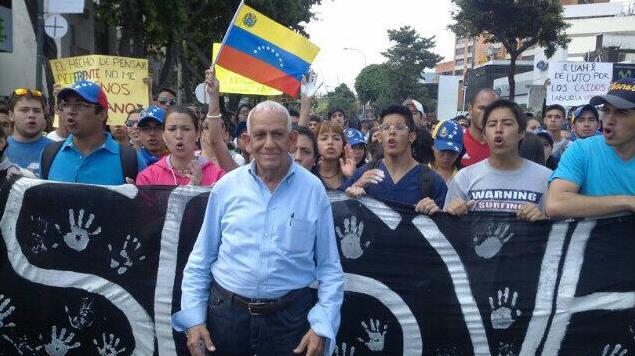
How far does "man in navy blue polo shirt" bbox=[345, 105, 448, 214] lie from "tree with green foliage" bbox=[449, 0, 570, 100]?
91.1 feet

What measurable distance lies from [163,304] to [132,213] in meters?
0.52

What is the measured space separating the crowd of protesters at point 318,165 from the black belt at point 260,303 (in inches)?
0.6

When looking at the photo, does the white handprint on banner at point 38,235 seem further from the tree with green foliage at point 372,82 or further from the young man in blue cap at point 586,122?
the tree with green foliage at point 372,82

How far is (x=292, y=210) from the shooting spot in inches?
109

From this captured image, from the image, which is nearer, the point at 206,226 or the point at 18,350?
the point at 206,226

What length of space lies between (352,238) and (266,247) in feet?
3.29

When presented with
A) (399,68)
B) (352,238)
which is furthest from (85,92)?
(399,68)

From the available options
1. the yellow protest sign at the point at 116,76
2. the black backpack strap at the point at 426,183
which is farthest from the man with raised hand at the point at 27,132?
the black backpack strap at the point at 426,183

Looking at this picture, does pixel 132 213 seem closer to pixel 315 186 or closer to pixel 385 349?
pixel 315 186

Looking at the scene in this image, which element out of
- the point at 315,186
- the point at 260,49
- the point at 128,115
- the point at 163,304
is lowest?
the point at 163,304

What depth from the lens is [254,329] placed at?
276 centimetres

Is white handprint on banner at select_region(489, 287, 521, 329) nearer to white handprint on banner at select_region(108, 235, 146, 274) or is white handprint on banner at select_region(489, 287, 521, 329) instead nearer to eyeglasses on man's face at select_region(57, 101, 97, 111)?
white handprint on banner at select_region(108, 235, 146, 274)

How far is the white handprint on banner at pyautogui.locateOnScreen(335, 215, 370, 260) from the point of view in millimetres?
3645

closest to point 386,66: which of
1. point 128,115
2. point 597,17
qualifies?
point 597,17
